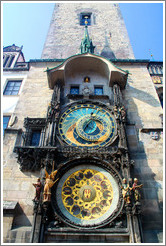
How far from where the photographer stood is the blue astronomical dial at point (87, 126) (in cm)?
819

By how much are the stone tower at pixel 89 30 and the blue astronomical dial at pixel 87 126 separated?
5885 millimetres

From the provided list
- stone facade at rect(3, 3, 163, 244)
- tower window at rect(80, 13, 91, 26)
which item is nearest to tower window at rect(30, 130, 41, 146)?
stone facade at rect(3, 3, 163, 244)

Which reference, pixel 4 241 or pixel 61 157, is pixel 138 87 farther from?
pixel 4 241

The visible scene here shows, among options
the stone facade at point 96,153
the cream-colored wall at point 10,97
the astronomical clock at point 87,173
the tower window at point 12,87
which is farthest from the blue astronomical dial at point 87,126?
the tower window at point 12,87

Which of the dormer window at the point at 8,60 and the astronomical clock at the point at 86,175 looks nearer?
the astronomical clock at the point at 86,175

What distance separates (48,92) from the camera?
34.6ft

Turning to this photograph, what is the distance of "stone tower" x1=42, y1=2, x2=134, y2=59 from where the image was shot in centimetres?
1405

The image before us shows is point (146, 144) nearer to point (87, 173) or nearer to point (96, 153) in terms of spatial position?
point (96, 153)

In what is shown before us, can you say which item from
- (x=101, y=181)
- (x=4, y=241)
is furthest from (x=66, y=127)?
(x=4, y=241)

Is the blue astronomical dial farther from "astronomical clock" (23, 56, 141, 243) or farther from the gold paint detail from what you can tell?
the gold paint detail

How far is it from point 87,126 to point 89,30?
10.3m

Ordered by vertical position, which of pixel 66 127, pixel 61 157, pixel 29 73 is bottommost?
pixel 61 157

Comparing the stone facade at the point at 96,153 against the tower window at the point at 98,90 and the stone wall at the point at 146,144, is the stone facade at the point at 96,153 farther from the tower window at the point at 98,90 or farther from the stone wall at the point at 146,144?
the tower window at the point at 98,90

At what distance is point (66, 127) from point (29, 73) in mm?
4803
